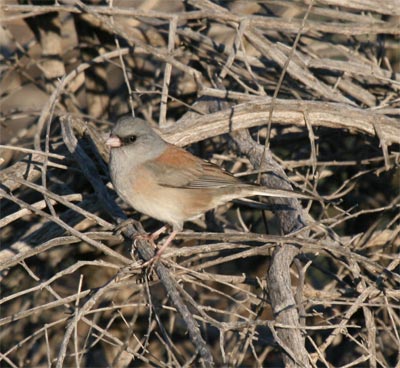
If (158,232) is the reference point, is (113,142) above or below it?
above

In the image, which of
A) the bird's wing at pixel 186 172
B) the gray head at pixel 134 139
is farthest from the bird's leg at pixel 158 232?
the gray head at pixel 134 139

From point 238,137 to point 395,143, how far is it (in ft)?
3.14

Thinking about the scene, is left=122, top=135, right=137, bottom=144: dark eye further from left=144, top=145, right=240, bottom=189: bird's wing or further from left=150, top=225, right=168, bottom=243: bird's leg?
left=150, top=225, right=168, bottom=243: bird's leg

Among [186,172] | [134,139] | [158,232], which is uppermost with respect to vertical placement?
[134,139]

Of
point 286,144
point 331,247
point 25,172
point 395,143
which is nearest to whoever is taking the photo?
point 331,247

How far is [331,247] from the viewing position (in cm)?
285

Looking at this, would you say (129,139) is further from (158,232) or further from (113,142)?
(158,232)

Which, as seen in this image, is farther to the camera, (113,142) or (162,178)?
(162,178)

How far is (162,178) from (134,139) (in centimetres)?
26

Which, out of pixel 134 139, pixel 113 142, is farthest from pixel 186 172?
pixel 113 142

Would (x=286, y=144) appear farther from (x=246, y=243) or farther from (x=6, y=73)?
(x=6, y=73)

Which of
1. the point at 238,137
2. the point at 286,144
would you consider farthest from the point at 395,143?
the point at 238,137

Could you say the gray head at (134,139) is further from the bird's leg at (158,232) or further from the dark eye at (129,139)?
the bird's leg at (158,232)

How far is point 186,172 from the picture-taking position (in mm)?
3832
